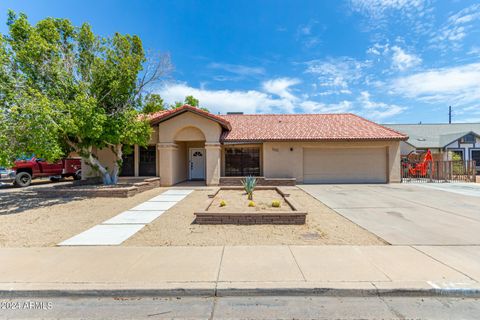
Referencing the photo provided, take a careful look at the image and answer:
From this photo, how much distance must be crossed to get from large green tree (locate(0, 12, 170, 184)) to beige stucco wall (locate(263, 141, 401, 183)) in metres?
8.13

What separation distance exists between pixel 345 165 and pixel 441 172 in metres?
8.02

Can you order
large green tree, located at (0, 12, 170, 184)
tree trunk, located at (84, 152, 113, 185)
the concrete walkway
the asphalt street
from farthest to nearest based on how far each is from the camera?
tree trunk, located at (84, 152, 113, 185)
large green tree, located at (0, 12, 170, 184)
the concrete walkway
the asphalt street

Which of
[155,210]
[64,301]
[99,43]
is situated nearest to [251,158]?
[155,210]

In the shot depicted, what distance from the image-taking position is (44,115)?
8.23 meters

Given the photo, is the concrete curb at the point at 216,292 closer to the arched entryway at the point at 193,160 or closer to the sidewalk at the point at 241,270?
the sidewalk at the point at 241,270

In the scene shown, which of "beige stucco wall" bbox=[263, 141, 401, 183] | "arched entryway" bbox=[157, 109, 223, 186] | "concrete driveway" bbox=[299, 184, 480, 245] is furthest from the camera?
"beige stucco wall" bbox=[263, 141, 401, 183]

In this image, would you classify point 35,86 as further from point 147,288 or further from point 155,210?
point 147,288

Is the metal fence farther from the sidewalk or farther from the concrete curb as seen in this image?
the concrete curb

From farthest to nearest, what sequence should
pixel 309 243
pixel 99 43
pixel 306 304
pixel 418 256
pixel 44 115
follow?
1. pixel 99 43
2. pixel 44 115
3. pixel 309 243
4. pixel 418 256
5. pixel 306 304

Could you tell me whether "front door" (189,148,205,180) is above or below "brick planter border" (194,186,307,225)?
above

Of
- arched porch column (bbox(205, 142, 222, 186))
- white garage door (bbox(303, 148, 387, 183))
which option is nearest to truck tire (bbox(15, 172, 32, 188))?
arched porch column (bbox(205, 142, 222, 186))

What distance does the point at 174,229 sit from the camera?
6.08 meters

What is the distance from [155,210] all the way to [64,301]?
200 inches

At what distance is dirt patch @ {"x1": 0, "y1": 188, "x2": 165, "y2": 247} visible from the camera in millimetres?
5523
